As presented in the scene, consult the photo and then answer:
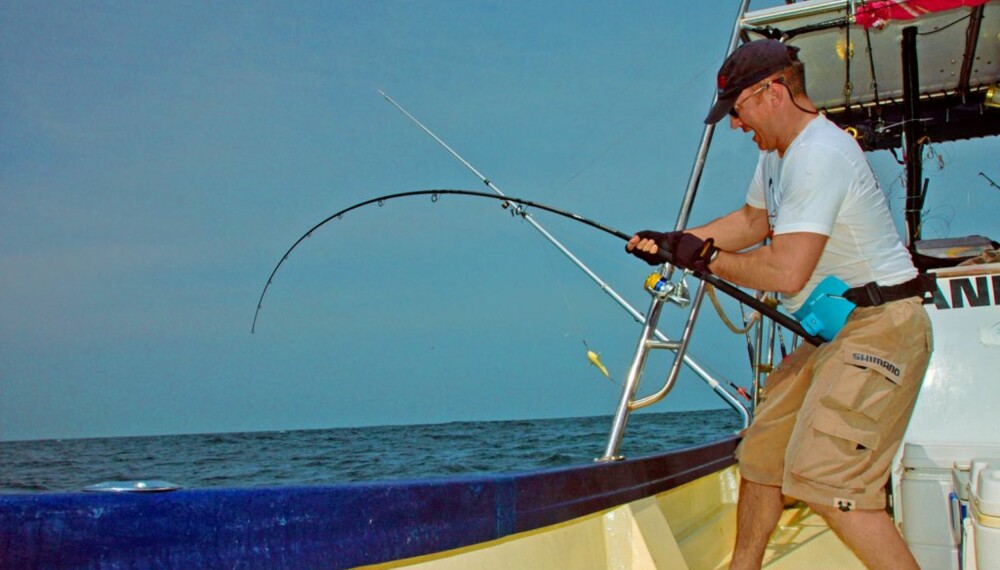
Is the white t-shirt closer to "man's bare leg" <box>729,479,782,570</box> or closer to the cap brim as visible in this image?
the cap brim

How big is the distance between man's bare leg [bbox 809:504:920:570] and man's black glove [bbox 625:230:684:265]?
861 mm

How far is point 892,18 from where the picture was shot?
4.16m

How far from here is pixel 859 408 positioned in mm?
2344

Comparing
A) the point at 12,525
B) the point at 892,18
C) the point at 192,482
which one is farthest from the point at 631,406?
the point at 192,482

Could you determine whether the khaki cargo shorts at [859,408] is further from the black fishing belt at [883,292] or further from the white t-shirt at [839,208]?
the white t-shirt at [839,208]

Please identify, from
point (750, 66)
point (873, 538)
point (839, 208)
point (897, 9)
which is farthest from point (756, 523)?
point (897, 9)

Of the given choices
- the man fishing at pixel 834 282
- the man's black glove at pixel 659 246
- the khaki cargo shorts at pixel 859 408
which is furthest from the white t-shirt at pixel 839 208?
the man's black glove at pixel 659 246

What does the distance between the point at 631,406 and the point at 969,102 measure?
3430 mm

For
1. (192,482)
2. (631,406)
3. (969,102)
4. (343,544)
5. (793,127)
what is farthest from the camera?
(192,482)

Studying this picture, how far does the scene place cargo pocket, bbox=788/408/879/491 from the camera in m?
2.35

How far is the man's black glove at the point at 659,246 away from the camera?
274 centimetres

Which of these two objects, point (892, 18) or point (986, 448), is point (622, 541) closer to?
point (986, 448)

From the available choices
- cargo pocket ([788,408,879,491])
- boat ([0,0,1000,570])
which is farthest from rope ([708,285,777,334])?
cargo pocket ([788,408,879,491])

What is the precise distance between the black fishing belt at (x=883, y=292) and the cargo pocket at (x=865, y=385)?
0.50ft
